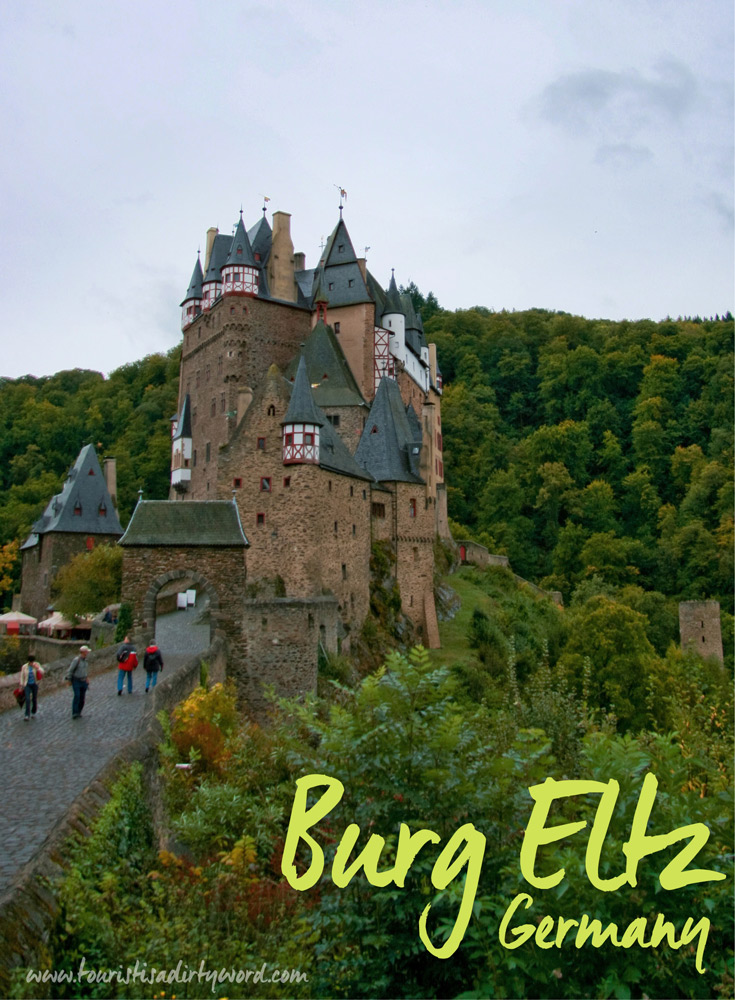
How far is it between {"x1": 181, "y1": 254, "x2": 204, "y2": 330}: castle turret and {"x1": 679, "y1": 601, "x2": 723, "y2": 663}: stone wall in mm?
32129

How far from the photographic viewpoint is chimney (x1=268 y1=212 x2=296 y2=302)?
51406 mm

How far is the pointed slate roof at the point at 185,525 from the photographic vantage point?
72.2ft

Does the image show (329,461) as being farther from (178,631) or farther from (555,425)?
(555,425)

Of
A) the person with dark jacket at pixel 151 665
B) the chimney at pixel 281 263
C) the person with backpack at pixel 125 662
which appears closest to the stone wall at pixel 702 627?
the chimney at pixel 281 263

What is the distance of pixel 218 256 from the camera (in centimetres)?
5403

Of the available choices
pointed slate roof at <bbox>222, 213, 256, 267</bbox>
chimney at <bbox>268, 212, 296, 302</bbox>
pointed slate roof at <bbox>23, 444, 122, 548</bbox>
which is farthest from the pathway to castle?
chimney at <bbox>268, 212, 296, 302</bbox>

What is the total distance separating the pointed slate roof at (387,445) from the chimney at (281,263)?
1139cm

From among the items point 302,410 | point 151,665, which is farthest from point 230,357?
point 151,665

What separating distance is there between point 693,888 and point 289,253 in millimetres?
49342

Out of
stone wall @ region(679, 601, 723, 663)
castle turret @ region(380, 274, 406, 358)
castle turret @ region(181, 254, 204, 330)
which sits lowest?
stone wall @ region(679, 601, 723, 663)

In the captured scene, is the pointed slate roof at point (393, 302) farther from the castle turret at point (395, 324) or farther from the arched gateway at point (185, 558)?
the arched gateway at point (185, 558)

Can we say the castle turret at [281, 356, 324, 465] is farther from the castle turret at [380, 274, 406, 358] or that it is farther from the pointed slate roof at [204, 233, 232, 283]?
the pointed slate roof at [204, 233, 232, 283]

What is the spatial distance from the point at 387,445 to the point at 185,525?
20124 mm

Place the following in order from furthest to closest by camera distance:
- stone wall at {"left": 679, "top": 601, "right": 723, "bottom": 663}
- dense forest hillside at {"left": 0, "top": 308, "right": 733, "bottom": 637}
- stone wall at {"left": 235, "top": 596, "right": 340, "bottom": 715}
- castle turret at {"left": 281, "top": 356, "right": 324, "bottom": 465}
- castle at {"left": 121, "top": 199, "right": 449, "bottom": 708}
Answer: dense forest hillside at {"left": 0, "top": 308, "right": 733, "bottom": 637}
stone wall at {"left": 679, "top": 601, "right": 723, "bottom": 663}
castle turret at {"left": 281, "top": 356, "right": 324, "bottom": 465}
stone wall at {"left": 235, "top": 596, "right": 340, "bottom": 715}
castle at {"left": 121, "top": 199, "right": 449, "bottom": 708}
